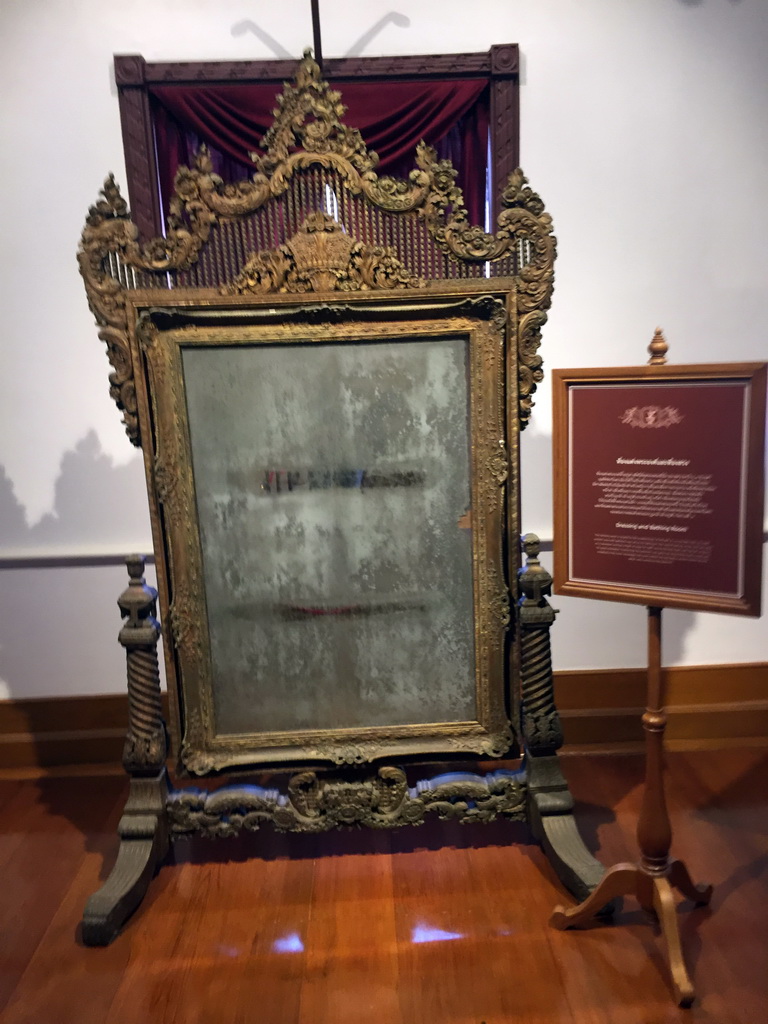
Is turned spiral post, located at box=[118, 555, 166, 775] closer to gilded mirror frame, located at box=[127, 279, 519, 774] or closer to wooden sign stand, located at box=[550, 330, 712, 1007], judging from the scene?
gilded mirror frame, located at box=[127, 279, 519, 774]

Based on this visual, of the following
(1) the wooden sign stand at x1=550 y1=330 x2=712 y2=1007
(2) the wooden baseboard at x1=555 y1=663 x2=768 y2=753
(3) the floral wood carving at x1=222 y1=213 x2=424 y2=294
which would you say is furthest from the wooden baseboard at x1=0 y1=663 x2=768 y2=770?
(3) the floral wood carving at x1=222 y1=213 x2=424 y2=294

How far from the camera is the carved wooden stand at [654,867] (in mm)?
1770

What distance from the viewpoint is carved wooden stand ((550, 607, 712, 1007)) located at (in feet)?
5.81

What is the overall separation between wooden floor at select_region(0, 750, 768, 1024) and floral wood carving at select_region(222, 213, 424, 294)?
1812 millimetres

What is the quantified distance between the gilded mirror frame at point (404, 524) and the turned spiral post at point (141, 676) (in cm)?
6

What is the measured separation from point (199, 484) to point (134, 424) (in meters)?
0.25

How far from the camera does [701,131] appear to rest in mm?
2613

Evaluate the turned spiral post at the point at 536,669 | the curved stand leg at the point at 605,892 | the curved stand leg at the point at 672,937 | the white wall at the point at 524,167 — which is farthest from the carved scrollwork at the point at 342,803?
the white wall at the point at 524,167

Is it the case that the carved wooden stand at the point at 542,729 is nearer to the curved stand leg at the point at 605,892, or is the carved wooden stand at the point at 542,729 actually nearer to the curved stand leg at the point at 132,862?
the curved stand leg at the point at 605,892

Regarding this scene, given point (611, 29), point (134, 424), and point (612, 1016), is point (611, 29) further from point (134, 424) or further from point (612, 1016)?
point (612, 1016)

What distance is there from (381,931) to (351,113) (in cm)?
264

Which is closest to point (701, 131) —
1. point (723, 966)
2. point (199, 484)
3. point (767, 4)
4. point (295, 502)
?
point (767, 4)

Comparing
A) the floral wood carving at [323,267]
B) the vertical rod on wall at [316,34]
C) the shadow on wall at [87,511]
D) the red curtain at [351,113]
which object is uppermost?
the vertical rod on wall at [316,34]

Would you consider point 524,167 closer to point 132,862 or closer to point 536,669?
point 536,669
